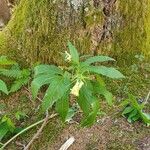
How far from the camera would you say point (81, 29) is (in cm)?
351

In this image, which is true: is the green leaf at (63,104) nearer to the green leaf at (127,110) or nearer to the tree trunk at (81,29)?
the green leaf at (127,110)

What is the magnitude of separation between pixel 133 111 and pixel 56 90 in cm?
87

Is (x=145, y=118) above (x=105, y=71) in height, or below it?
below

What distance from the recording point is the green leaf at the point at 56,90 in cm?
250

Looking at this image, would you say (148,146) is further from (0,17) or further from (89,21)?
(0,17)

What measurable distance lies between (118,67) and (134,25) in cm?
38

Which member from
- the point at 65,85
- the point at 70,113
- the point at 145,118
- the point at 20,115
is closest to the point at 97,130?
the point at 70,113

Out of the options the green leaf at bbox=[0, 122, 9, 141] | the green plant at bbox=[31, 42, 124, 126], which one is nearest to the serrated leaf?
the green leaf at bbox=[0, 122, 9, 141]

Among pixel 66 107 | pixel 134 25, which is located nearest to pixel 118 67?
pixel 134 25

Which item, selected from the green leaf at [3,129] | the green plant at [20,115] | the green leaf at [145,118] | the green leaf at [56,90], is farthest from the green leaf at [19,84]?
the green leaf at [145,118]

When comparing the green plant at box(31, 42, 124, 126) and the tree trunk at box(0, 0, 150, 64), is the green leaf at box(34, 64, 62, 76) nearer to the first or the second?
the green plant at box(31, 42, 124, 126)

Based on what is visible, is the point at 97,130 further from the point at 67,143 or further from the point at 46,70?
the point at 46,70

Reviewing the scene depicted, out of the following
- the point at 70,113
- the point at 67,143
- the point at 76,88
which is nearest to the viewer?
the point at 76,88

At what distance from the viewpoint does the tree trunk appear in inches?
136
